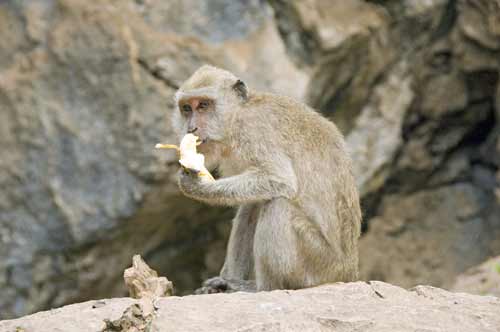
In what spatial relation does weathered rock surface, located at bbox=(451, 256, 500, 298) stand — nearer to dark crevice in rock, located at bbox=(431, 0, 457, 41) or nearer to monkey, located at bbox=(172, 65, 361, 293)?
monkey, located at bbox=(172, 65, 361, 293)

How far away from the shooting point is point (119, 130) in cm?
1255

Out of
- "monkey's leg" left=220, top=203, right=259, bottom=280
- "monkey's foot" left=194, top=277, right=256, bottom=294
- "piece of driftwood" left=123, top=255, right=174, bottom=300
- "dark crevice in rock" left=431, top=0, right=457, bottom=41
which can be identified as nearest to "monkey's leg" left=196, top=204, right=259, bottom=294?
"monkey's leg" left=220, top=203, right=259, bottom=280

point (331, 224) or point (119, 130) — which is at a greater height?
point (119, 130)

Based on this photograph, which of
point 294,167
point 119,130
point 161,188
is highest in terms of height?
point 119,130

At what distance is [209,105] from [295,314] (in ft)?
9.09

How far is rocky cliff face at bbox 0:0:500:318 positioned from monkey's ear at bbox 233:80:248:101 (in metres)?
3.31

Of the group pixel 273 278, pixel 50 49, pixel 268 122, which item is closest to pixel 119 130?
pixel 50 49

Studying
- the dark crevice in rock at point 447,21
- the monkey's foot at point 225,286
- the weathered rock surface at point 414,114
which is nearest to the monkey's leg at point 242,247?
the monkey's foot at point 225,286

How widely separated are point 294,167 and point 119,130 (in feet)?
14.6

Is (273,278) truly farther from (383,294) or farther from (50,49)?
(50,49)

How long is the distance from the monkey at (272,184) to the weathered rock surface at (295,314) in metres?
0.83

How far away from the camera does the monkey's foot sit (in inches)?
340

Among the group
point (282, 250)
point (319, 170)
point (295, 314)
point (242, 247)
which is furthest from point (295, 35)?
point (295, 314)

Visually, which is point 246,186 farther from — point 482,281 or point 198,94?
point 482,281
